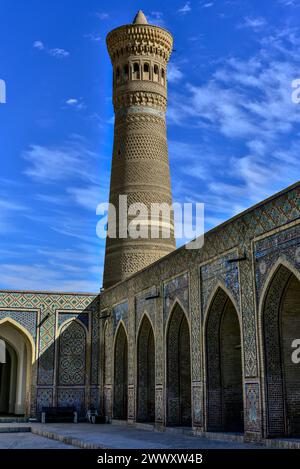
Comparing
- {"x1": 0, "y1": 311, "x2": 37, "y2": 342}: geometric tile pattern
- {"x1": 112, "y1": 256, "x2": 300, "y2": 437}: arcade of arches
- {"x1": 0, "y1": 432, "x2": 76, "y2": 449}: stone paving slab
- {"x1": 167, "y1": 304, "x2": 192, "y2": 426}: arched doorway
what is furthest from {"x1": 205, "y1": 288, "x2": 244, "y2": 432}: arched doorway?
{"x1": 0, "y1": 311, "x2": 37, "y2": 342}: geometric tile pattern

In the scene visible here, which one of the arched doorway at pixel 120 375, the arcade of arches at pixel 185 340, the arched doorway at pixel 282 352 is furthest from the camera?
the arched doorway at pixel 120 375

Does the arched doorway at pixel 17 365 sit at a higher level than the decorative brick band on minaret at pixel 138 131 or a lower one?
lower

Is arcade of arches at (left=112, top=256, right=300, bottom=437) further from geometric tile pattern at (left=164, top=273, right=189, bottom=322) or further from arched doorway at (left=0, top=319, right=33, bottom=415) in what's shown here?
arched doorway at (left=0, top=319, right=33, bottom=415)

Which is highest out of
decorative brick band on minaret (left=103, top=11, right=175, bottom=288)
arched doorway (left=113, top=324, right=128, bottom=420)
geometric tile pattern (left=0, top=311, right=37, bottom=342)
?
decorative brick band on minaret (left=103, top=11, right=175, bottom=288)

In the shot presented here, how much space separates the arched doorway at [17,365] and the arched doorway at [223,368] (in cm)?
625

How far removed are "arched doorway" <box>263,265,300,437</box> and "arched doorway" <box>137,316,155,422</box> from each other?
14.9 ft

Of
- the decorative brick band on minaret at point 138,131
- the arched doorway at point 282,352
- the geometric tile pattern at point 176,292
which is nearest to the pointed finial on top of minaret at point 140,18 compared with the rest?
the decorative brick band on minaret at point 138,131

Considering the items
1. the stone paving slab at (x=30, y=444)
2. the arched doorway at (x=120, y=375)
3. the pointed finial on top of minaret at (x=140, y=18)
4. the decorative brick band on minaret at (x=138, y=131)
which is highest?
the pointed finial on top of minaret at (x=140, y=18)

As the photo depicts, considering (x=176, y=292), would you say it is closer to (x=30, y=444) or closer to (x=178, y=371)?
(x=178, y=371)

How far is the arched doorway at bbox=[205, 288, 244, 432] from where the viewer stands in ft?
28.8

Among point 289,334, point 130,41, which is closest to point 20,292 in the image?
point 130,41

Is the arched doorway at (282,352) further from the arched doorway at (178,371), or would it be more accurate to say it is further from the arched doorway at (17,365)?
the arched doorway at (17,365)

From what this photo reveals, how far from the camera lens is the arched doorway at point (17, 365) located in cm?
1422
